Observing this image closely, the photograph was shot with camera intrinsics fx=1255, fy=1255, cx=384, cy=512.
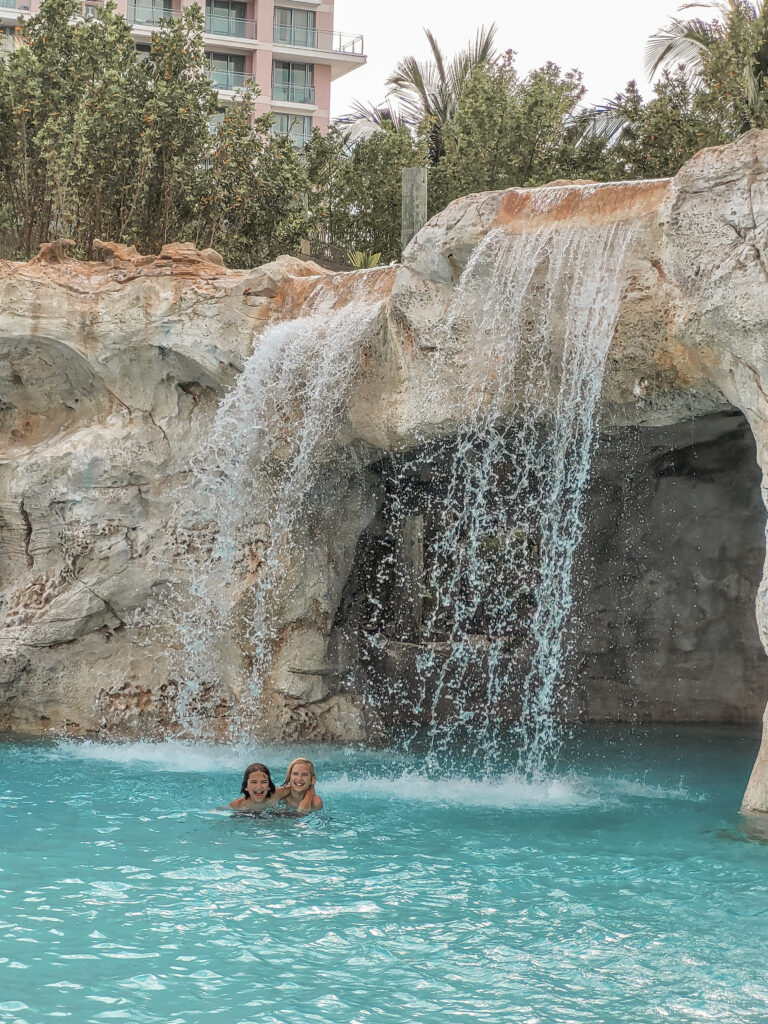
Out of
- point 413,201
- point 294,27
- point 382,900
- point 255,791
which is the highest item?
point 294,27

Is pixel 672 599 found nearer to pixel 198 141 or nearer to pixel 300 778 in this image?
pixel 300 778

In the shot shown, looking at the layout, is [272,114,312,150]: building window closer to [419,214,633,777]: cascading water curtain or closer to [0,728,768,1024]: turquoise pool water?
[419,214,633,777]: cascading water curtain

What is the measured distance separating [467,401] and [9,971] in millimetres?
5847

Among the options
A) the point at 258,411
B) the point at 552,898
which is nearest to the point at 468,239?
the point at 258,411

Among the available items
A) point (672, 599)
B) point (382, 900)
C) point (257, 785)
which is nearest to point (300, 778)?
point (257, 785)

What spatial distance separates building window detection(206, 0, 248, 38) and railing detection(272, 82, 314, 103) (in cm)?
205

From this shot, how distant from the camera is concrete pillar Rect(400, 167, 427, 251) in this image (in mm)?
15297

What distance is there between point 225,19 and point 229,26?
0.94 feet

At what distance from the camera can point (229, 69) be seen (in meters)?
42.7

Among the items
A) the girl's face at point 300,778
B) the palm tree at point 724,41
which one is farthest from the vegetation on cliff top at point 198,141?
the girl's face at point 300,778

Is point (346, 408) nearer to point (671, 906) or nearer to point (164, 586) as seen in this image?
point (164, 586)

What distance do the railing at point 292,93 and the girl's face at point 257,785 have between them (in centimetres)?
3824

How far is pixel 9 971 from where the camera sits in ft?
19.1

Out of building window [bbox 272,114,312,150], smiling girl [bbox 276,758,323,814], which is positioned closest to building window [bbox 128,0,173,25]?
building window [bbox 272,114,312,150]
